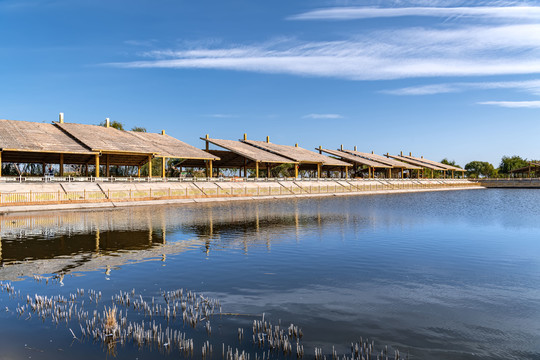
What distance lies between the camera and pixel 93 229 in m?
18.5

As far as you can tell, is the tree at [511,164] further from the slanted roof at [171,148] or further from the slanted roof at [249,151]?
the slanted roof at [171,148]

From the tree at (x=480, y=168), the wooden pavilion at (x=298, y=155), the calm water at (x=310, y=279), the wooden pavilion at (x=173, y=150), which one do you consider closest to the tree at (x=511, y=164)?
the tree at (x=480, y=168)

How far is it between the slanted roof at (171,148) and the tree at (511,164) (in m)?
108

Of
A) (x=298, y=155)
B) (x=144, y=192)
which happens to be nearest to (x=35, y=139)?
(x=144, y=192)

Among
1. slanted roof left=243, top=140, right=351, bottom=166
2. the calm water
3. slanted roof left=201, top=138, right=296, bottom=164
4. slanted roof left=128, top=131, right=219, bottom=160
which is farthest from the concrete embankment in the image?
the calm water

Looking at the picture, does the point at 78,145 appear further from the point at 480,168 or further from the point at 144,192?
the point at 480,168

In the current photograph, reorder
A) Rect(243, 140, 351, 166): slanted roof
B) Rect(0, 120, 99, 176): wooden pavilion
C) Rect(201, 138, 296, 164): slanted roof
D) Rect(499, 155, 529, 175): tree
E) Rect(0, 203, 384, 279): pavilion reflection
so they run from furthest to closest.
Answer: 1. Rect(499, 155, 529, 175): tree
2. Rect(243, 140, 351, 166): slanted roof
3. Rect(201, 138, 296, 164): slanted roof
4. Rect(0, 120, 99, 176): wooden pavilion
5. Rect(0, 203, 384, 279): pavilion reflection

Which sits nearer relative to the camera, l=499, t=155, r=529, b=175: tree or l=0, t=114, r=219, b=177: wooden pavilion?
l=0, t=114, r=219, b=177: wooden pavilion

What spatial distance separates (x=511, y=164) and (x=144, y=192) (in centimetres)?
12521

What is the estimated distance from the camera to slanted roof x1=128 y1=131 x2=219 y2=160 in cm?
4544

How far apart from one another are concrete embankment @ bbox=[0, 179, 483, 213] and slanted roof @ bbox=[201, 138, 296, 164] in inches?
146

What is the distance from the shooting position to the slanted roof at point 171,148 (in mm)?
45438

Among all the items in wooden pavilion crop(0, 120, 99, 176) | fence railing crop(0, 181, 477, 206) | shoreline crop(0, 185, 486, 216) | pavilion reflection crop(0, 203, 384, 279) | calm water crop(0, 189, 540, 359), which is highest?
wooden pavilion crop(0, 120, 99, 176)

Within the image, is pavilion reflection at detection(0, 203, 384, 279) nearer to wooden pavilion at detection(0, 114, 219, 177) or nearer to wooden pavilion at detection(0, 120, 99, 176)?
wooden pavilion at detection(0, 120, 99, 176)
